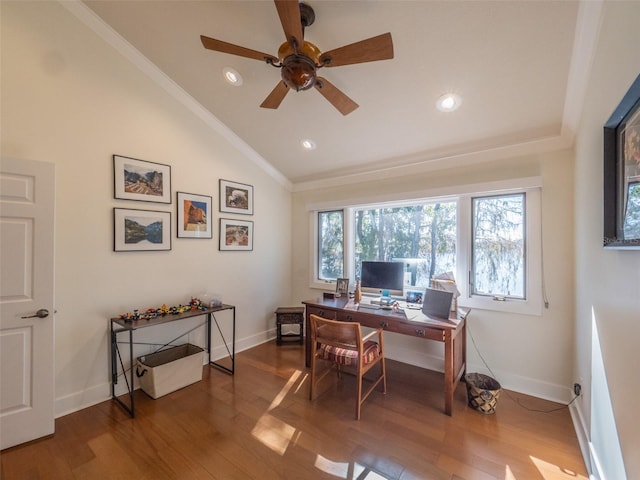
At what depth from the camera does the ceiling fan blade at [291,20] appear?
1.34 m

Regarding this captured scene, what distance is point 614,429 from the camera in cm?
126

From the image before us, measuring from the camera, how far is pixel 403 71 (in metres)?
2.13

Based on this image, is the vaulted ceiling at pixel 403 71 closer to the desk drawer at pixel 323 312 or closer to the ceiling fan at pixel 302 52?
the ceiling fan at pixel 302 52

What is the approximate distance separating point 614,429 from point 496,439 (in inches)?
35.5

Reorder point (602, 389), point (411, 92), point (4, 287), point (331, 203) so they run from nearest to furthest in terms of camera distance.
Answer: point (602, 389) < point (4, 287) < point (411, 92) < point (331, 203)

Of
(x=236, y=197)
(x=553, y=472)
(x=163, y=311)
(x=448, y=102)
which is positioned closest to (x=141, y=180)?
(x=236, y=197)

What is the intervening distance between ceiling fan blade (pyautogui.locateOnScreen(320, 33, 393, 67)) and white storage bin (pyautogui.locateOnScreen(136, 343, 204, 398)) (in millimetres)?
2869

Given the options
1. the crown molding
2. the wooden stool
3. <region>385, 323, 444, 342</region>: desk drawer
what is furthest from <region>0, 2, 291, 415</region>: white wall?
<region>385, 323, 444, 342</region>: desk drawer

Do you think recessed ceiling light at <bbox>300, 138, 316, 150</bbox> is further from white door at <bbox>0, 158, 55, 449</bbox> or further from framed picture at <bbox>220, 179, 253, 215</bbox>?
white door at <bbox>0, 158, 55, 449</bbox>

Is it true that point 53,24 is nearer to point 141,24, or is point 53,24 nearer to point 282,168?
point 141,24

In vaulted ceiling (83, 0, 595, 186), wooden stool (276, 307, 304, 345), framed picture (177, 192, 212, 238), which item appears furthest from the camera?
wooden stool (276, 307, 304, 345)

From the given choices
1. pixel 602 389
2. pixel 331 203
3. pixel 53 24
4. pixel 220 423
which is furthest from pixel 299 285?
pixel 53 24

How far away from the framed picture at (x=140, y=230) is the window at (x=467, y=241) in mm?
2211

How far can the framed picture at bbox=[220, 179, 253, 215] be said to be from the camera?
3405mm
